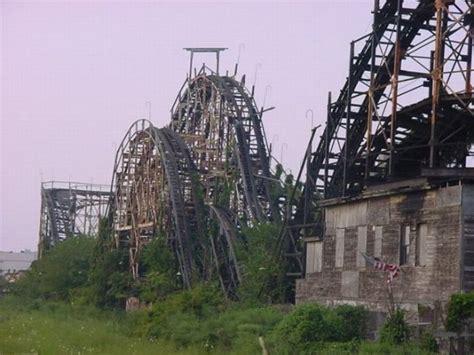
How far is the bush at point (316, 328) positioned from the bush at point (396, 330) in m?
1.41

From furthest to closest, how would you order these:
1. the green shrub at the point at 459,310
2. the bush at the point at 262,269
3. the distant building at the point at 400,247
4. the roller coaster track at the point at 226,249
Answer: the roller coaster track at the point at 226,249 → the bush at the point at 262,269 → the distant building at the point at 400,247 → the green shrub at the point at 459,310

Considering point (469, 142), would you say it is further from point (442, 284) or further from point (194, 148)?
point (194, 148)

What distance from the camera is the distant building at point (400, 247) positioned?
71.3 feet

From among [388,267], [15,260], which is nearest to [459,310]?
[388,267]

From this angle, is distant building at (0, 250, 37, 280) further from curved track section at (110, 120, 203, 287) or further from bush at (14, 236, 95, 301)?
curved track section at (110, 120, 203, 287)

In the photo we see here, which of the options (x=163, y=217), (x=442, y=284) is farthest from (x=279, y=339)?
(x=163, y=217)

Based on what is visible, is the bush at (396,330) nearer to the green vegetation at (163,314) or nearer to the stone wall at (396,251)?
the green vegetation at (163,314)

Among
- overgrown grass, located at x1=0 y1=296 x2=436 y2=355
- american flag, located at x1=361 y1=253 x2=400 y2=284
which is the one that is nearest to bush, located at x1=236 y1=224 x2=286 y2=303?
overgrown grass, located at x1=0 y1=296 x2=436 y2=355

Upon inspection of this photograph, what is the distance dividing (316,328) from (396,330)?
2.04 metres

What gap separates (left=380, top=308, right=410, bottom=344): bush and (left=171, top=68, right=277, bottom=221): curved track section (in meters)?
18.4

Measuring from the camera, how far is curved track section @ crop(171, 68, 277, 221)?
139ft

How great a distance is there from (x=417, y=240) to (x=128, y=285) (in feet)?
65.0

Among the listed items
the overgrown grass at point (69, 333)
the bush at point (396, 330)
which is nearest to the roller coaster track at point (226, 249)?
the overgrown grass at point (69, 333)

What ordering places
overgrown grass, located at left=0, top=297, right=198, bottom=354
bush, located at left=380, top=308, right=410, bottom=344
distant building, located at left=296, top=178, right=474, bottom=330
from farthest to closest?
overgrown grass, located at left=0, top=297, right=198, bottom=354 < distant building, located at left=296, top=178, right=474, bottom=330 < bush, located at left=380, top=308, right=410, bottom=344
